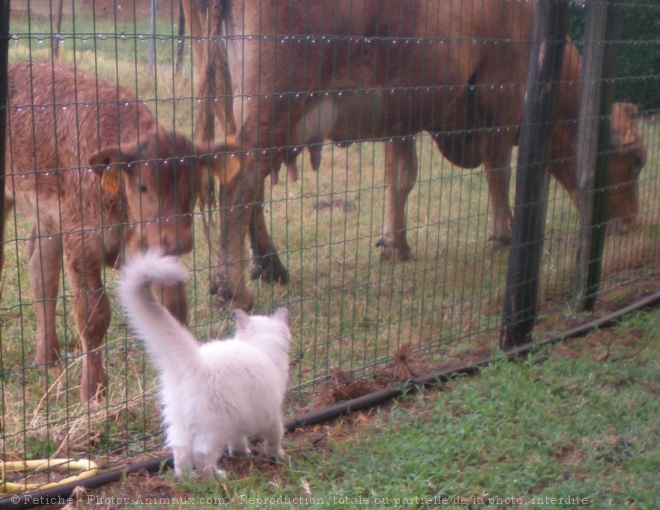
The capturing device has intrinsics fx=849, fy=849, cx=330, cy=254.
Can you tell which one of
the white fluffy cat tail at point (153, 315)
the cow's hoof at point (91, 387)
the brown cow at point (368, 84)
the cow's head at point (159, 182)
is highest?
the brown cow at point (368, 84)

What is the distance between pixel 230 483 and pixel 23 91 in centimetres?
251

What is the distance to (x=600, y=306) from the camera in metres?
6.00

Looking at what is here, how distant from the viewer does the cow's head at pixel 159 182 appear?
3904 millimetres

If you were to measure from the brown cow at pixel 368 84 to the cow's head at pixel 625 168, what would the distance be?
656 mm

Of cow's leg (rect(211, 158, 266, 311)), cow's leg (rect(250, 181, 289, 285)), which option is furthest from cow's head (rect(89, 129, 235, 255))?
cow's leg (rect(250, 181, 289, 285))

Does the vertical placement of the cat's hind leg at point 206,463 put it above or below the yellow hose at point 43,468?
above

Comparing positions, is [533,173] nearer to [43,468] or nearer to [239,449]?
[239,449]

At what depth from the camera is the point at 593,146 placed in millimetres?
5598

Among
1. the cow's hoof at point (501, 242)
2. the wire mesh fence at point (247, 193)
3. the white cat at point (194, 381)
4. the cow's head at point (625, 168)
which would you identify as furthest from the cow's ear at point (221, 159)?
the cow's head at point (625, 168)

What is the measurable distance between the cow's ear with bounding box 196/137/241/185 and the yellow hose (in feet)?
4.87

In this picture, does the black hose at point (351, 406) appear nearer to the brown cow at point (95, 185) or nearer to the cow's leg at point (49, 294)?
the brown cow at point (95, 185)

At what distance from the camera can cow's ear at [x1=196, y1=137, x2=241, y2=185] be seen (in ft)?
13.5

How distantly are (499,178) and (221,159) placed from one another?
3157 millimetres

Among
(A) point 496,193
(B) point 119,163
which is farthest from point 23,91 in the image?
(A) point 496,193
